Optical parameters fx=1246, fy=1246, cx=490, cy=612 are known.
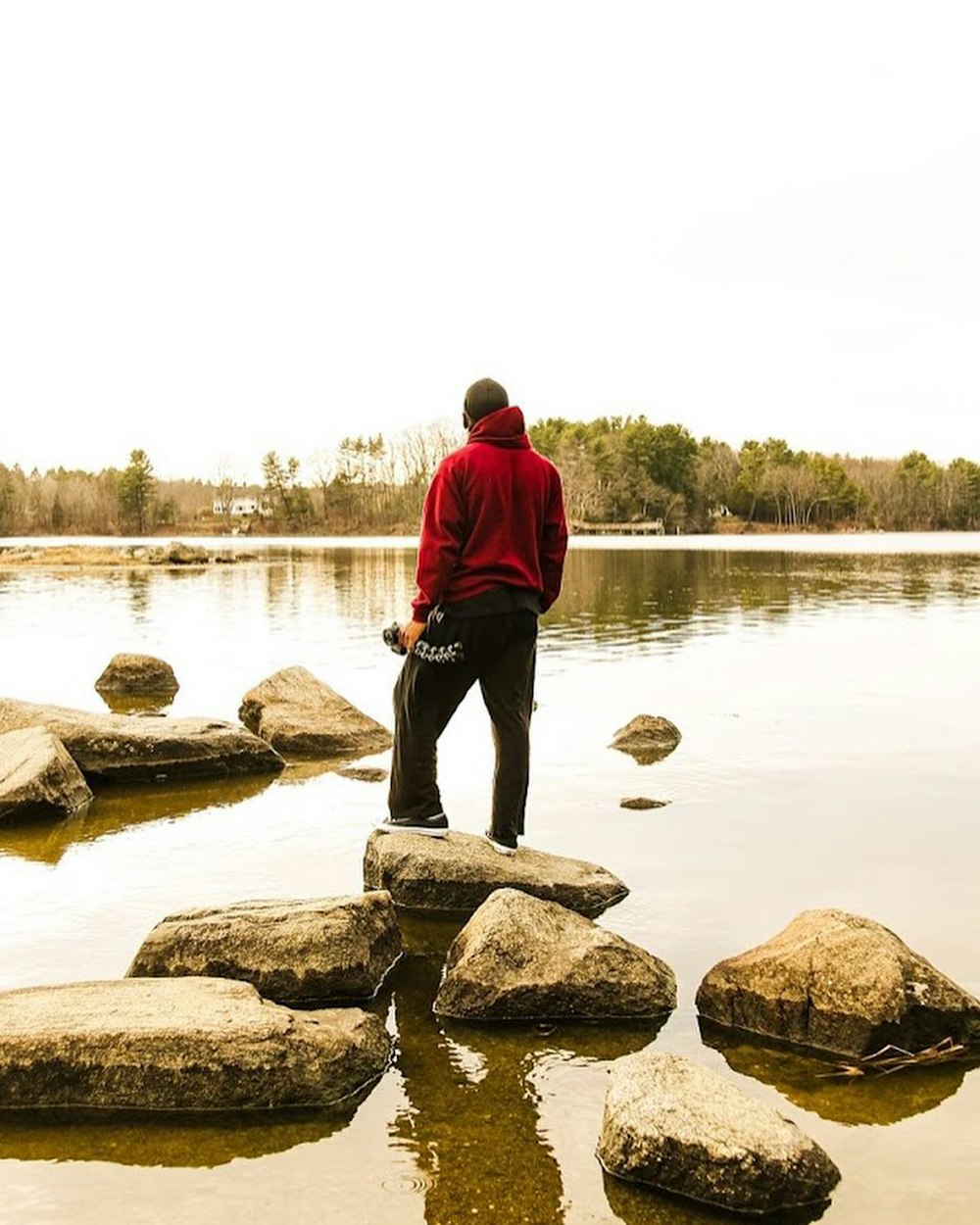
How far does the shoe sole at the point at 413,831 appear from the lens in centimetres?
688

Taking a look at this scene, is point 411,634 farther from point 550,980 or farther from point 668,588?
point 668,588

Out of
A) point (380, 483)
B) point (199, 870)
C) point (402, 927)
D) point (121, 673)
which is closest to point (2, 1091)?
point (402, 927)

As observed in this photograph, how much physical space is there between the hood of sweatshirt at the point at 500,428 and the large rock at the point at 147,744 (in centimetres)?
443

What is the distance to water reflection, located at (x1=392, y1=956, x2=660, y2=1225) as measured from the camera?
11.9 feet

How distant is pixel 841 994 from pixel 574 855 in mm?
2827

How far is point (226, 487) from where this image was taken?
545ft

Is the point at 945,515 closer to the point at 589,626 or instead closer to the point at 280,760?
the point at 589,626

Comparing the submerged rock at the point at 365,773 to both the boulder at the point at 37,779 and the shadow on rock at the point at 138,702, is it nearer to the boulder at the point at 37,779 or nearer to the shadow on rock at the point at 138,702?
the boulder at the point at 37,779

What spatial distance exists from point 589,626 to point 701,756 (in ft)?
42.2

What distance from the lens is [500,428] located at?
6574mm

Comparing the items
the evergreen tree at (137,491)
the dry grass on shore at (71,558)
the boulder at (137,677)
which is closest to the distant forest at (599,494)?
the evergreen tree at (137,491)

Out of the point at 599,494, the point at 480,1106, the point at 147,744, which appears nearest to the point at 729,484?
the point at 599,494

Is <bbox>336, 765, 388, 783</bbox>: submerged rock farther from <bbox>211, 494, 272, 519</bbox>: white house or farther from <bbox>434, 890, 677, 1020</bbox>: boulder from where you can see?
<bbox>211, 494, 272, 519</bbox>: white house

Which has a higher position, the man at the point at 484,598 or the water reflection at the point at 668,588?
the man at the point at 484,598
